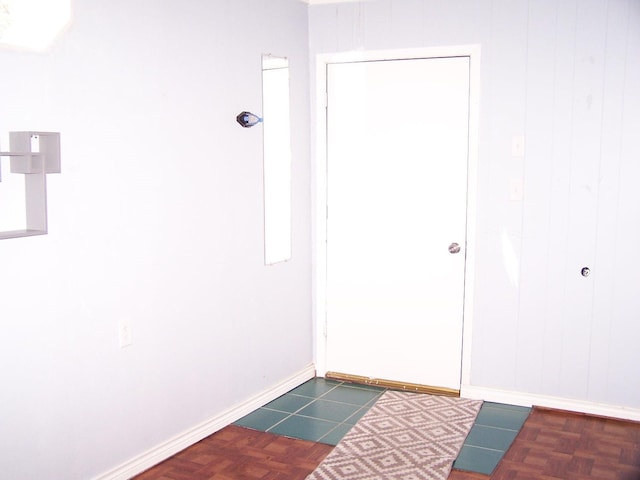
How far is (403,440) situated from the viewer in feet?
11.0

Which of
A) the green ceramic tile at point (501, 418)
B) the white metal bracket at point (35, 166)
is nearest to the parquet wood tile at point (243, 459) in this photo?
the green ceramic tile at point (501, 418)

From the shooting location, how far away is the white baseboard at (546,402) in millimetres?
3643

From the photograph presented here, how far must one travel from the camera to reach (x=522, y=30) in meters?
3.68

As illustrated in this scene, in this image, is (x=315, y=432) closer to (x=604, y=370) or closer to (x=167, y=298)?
(x=167, y=298)

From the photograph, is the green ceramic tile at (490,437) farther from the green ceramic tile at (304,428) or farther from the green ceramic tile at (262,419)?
the green ceramic tile at (262,419)

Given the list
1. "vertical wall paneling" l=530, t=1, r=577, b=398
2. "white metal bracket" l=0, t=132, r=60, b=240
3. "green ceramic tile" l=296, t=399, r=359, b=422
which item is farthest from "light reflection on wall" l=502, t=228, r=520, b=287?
"white metal bracket" l=0, t=132, r=60, b=240

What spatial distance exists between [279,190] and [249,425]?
4.44 ft

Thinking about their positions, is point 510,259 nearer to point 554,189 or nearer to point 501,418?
point 554,189

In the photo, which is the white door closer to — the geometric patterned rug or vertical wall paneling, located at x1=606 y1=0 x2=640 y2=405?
the geometric patterned rug

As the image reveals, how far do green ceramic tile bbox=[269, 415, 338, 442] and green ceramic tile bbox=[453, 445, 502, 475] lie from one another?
705 millimetres

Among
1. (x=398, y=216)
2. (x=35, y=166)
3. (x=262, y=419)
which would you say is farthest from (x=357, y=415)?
(x=35, y=166)

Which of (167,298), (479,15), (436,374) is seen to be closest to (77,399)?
(167,298)

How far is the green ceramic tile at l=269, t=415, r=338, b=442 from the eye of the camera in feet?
11.3

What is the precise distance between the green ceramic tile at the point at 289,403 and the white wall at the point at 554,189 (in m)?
1.01
